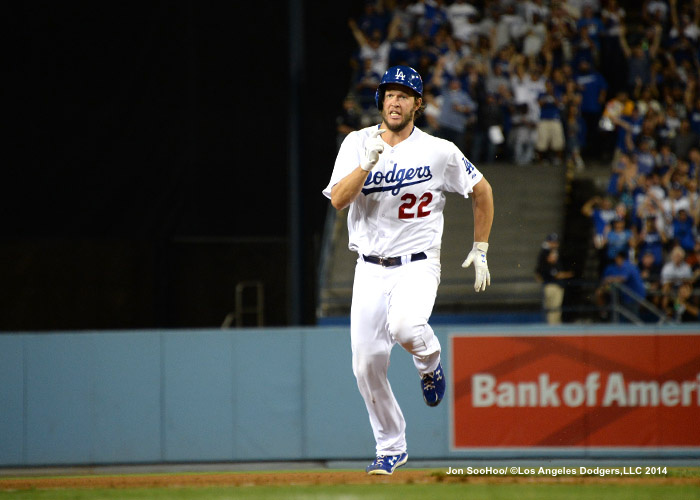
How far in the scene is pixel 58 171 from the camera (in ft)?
53.7

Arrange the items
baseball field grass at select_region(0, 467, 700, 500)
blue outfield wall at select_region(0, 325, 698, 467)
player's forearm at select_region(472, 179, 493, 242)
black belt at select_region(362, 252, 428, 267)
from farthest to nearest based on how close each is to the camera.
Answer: blue outfield wall at select_region(0, 325, 698, 467) → player's forearm at select_region(472, 179, 493, 242) → black belt at select_region(362, 252, 428, 267) → baseball field grass at select_region(0, 467, 700, 500)

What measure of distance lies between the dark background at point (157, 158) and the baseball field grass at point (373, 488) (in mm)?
8620

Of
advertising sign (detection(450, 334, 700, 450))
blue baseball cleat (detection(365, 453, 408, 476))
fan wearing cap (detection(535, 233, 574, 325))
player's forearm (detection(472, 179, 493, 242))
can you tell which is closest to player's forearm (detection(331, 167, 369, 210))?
player's forearm (detection(472, 179, 493, 242))

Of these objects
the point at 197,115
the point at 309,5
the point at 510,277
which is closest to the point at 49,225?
the point at 197,115

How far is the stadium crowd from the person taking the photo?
1271cm

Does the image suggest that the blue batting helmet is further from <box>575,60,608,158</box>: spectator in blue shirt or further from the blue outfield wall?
<box>575,60,608,158</box>: spectator in blue shirt

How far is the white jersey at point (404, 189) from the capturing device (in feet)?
21.7

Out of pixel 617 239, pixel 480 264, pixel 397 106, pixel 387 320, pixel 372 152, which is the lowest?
pixel 387 320

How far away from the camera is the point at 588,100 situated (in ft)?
49.1

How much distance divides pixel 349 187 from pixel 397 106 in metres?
0.70

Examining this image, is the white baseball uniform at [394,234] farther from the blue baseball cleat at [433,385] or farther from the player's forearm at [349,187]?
the player's forearm at [349,187]

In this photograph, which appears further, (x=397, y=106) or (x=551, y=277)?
(x=551, y=277)

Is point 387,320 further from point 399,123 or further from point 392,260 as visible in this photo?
point 399,123

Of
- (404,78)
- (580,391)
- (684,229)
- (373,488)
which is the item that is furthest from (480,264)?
(684,229)
